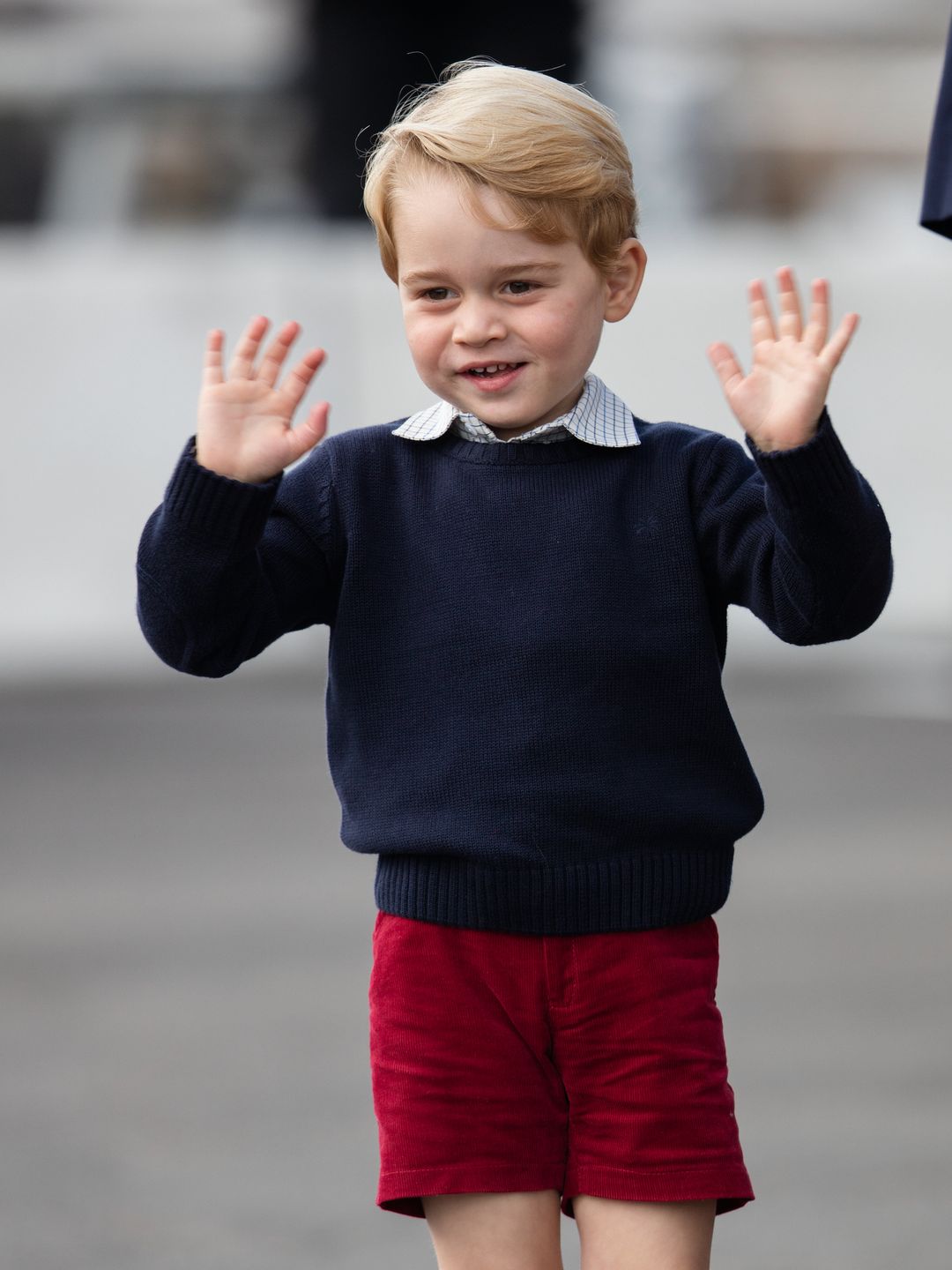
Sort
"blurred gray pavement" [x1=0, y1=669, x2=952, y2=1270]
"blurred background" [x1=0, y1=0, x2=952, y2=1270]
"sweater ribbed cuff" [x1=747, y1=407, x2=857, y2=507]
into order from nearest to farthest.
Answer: "sweater ribbed cuff" [x1=747, y1=407, x2=857, y2=507] → "blurred gray pavement" [x1=0, y1=669, x2=952, y2=1270] → "blurred background" [x1=0, y1=0, x2=952, y2=1270]

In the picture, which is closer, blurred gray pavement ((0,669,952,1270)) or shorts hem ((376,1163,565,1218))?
shorts hem ((376,1163,565,1218))

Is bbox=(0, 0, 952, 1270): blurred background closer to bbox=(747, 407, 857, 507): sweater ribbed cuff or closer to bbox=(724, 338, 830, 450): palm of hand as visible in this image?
bbox=(724, 338, 830, 450): palm of hand

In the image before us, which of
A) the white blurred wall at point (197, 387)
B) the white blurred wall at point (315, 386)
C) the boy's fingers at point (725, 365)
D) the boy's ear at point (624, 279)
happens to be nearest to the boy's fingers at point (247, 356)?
the boy's ear at point (624, 279)

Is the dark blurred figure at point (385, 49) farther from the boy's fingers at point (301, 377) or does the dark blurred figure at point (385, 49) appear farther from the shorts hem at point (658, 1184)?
the shorts hem at point (658, 1184)

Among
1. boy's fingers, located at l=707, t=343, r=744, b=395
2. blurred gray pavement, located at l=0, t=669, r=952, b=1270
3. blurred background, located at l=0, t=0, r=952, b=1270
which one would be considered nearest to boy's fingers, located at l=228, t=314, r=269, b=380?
boy's fingers, located at l=707, t=343, r=744, b=395

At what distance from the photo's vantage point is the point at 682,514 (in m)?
2.44

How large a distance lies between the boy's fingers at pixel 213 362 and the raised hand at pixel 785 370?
0.54 metres

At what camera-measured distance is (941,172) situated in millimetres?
3027

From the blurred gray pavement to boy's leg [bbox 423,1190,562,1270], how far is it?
1.39 metres

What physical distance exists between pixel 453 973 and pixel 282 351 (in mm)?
721

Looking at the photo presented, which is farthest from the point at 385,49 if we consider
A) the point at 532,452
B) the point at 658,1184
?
the point at 658,1184

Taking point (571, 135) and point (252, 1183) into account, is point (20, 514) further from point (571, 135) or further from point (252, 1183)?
point (571, 135)

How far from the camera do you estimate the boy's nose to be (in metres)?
2.39

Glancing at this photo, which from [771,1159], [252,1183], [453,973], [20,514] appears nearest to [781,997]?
[771,1159]
